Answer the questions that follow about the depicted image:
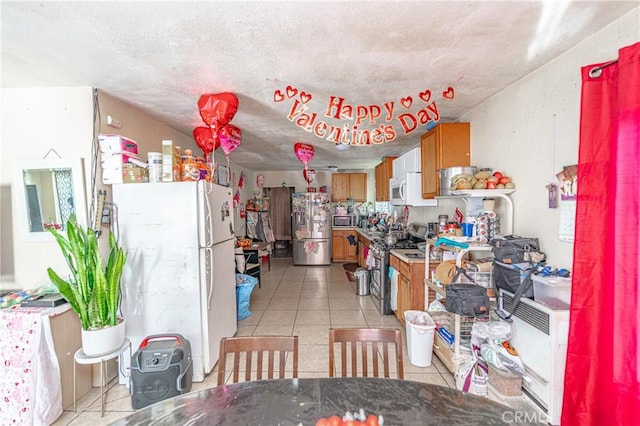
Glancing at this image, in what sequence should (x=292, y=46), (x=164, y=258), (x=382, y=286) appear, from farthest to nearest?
(x=382, y=286) < (x=164, y=258) < (x=292, y=46)

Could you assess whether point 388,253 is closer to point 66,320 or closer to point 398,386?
Answer: point 398,386

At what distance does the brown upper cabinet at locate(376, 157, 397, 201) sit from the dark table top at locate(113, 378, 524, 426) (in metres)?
4.39

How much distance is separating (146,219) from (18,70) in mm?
1305

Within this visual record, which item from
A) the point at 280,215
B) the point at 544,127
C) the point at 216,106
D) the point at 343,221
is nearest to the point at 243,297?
the point at 216,106

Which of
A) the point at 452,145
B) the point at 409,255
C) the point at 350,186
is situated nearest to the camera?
the point at 452,145

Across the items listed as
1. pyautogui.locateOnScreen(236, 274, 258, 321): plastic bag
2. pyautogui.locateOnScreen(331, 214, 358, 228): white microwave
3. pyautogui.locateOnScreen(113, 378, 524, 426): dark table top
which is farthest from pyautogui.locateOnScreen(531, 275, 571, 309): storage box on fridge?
pyautogui.locateOnScreen(331, 214, 358, 228): white microwave

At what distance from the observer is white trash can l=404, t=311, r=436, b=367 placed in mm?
2479

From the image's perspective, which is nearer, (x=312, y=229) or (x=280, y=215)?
(x=312, y=229)

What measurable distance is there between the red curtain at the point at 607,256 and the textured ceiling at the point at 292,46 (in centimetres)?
46

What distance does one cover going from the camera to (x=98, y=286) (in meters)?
2.01

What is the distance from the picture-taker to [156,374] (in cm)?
195

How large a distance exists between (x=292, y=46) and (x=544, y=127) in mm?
1822

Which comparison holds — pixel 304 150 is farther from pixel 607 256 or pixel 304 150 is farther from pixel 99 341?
pixel 607 256

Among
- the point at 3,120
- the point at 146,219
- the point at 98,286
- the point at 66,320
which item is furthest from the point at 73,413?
the point at 3,120
